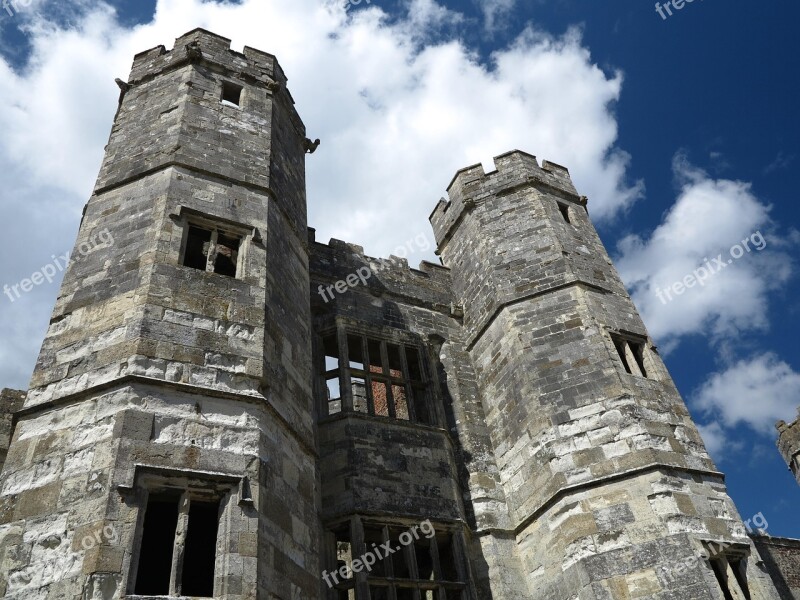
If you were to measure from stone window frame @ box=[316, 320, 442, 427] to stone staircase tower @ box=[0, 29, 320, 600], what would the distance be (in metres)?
1.03

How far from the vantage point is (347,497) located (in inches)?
314

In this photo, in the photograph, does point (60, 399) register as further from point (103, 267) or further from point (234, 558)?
point (234, 558)

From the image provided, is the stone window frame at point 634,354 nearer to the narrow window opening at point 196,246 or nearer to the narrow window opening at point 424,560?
the narrow window opening at point 424,560

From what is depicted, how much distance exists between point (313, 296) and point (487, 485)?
391 cm

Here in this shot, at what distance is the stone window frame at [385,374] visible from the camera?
30.8ft

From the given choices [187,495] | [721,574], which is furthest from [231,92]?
[721,574]

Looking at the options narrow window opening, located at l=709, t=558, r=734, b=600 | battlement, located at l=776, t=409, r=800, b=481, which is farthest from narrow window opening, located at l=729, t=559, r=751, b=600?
battlement, located at l=776, t=409, r=800, b=481

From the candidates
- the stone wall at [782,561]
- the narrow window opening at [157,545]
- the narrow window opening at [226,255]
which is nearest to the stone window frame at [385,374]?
the narrow window opening at [226,255]

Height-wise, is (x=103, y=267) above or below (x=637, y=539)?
above

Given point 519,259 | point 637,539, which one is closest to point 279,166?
point 519,259

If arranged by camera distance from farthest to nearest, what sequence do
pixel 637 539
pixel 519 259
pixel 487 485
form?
pixel 519 259, pixel 487 485, pixel 637 539

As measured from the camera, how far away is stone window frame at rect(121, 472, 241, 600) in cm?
519

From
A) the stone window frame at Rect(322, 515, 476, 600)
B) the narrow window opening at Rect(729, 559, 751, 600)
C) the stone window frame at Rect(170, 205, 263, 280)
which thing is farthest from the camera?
the stone window frame at Rect(170, 205, 263, 280)

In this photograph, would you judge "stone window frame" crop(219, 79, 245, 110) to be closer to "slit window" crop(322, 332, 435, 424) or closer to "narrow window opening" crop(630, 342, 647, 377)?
"slit window" crop(322, 332, 435, 424)
